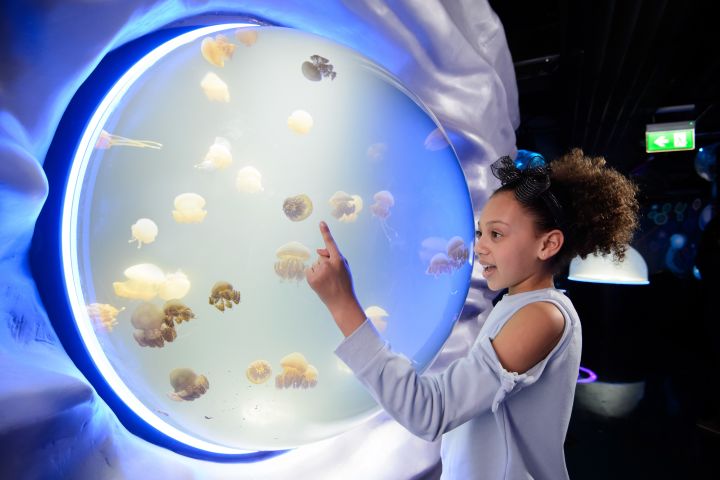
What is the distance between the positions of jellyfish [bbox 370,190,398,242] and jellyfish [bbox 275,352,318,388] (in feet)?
1.08

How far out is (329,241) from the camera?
91 cm

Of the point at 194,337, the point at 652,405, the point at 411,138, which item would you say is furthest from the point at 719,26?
the point at 194,337

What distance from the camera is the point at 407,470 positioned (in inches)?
52.2

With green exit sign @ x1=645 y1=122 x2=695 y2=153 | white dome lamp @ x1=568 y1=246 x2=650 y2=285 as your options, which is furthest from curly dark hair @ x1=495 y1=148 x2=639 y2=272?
green exit sign @ x1=645 y1=122 x2=695 y2=153

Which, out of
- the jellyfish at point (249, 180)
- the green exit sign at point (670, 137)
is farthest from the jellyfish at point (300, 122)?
the green exit sign at point (670, 137)

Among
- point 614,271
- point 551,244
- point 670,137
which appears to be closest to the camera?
point 551,244

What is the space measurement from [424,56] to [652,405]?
4200 millimetres

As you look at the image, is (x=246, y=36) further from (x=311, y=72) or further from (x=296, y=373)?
(x=296, y=373)

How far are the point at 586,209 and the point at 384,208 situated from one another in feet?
1.71

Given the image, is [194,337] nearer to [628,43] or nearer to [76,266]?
[76,266]

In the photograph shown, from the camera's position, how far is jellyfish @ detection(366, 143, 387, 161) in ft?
3.31

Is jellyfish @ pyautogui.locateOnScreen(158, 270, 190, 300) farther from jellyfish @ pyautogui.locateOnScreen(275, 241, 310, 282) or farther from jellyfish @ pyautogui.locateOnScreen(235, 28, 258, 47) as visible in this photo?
jellyfish @ pyautogui.locateOnScreen(235, 28, 258, 47)

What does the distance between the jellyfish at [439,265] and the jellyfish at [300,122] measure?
438mm

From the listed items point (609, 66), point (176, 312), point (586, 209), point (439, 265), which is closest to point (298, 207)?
point (176, 312)
